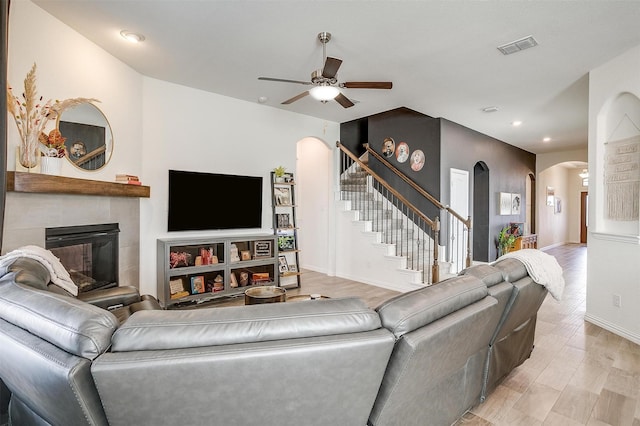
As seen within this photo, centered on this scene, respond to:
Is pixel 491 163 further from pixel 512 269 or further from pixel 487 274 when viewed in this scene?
pixel 487 274

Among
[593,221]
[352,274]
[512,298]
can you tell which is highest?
[593,221]

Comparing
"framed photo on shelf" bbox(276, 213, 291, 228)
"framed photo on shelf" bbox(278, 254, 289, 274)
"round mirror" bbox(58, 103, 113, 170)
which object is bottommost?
"framed photo on shelf" bbox(278, 254, 289, 274)

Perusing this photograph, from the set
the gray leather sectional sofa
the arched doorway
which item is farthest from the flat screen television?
the arched doorway

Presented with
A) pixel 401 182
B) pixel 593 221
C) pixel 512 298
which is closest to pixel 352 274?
pixel 401 182

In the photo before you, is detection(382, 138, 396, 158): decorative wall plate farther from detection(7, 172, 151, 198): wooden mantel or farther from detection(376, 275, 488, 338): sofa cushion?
detection(376, 275, 488, 338): sofa cushion

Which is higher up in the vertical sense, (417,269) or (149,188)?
(149,188)

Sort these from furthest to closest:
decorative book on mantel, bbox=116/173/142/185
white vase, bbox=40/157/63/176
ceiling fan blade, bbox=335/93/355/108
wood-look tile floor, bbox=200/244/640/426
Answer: decorative book on mantel, bbox=116/173/142/185 → ceiling fan blade, bbox=335/93/355/108 → white vase, bbox=40/157/63/176 → wood-look tile floor, bbox=200/244/640/426

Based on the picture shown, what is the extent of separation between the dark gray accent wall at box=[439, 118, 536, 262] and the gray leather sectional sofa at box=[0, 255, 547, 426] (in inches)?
191

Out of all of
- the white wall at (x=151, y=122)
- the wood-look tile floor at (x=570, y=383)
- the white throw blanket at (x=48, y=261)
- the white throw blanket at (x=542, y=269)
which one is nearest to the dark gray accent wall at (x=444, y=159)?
the white wall at (x=151, y=122)

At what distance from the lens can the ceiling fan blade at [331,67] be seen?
2.67 meters

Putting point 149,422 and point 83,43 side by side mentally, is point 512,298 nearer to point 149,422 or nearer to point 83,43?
point 149,422

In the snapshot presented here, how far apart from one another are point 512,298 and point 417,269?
10.2 feet

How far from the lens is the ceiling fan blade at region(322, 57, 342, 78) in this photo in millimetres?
2672

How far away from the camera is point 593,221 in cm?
359
